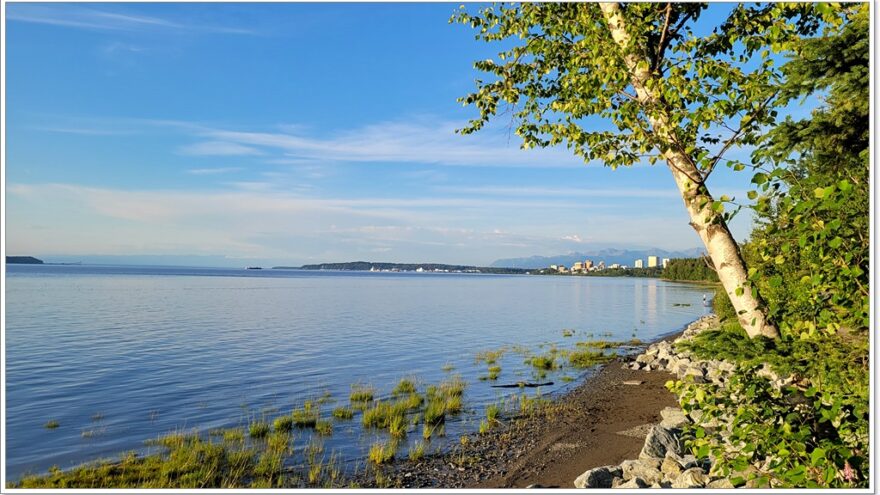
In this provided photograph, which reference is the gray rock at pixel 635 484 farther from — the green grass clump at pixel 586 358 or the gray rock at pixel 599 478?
the green grass clump at pixel 586 358

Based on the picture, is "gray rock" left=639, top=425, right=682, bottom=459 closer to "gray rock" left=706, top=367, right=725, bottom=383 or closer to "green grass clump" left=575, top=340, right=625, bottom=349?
"gray rock" left=706, top=367, right=725, bottom=383

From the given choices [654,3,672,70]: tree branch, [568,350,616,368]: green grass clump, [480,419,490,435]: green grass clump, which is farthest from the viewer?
[568,350,616,368]: green grass clump

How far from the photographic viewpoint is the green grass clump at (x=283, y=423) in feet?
60.8

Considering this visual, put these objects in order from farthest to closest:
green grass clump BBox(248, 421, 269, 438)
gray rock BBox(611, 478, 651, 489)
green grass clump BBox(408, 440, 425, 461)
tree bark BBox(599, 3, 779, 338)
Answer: green grass clump BBox(248, 421, 269, 438), green grass clump BBox(408, 440, 425, 461), gray rock BBox(611, 478, 651, 489), tree bark BBox(599, 3, 779, 338)

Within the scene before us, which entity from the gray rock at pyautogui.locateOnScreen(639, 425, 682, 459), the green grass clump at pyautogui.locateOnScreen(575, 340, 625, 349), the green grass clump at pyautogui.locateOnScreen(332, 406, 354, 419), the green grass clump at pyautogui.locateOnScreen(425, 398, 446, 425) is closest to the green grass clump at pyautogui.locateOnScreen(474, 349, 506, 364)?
the green grass clump at pyautogui.locateOnScreen(575, 340, 625, 349)

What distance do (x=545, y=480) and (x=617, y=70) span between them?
1061 centimetres

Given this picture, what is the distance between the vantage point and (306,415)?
65.8 ft

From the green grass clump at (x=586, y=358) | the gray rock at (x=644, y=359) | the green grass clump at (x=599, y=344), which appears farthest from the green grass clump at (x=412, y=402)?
the green grass clump at (x=599, y=344)

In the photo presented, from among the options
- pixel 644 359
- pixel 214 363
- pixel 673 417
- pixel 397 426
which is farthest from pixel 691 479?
pixel 214 363

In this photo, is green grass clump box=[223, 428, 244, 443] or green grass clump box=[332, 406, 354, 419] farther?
green grass clump box=[332, 406, 354, 419]

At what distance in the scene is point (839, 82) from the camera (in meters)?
9.10

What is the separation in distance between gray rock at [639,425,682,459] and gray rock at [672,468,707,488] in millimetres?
1838

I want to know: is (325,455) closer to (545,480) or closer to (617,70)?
(545,480)

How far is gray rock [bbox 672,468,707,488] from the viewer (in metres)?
10.2
